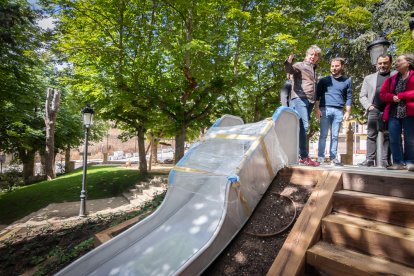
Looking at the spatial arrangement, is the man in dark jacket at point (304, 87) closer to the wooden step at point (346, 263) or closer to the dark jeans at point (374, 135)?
the dark jeans at point (374, 135)

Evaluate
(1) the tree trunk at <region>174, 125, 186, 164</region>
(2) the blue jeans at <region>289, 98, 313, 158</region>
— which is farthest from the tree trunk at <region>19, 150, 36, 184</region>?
(2) the blue jeans at <region>289, 98, 313, 158</region>

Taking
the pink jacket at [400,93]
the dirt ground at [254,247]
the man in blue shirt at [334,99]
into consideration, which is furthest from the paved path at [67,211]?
the pink jacket at [400,93]

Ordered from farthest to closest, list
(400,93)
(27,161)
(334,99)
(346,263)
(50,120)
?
(27,161)
(50,120)
(334,99)
(400,93)
(346,263)

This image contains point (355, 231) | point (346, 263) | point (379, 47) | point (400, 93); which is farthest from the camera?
point (379, 47)

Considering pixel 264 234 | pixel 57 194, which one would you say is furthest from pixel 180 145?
pixel 264 234

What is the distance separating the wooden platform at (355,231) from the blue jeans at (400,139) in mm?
1238

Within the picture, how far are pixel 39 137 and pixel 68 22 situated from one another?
15.6m

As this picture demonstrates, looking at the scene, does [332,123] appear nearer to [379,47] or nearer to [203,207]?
[379,47]

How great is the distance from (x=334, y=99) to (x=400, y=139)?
1247mm

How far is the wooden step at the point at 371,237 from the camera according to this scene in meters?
1.94

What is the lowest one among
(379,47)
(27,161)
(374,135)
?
(27,161)

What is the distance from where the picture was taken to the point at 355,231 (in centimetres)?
221

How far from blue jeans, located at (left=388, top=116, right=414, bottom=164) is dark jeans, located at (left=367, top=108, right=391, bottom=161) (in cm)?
64

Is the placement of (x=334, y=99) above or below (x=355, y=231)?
above
